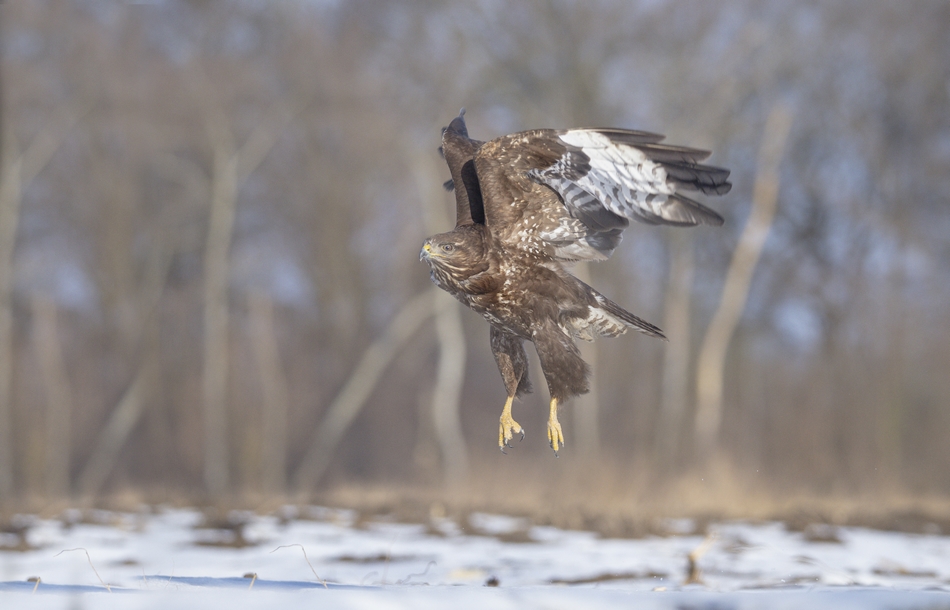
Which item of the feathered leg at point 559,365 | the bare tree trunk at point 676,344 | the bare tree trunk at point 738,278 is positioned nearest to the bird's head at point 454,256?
the feathered leg at point 559,365

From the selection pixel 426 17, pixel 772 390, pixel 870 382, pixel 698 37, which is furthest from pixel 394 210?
pixel 870 382

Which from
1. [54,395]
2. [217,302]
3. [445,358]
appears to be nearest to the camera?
[217,302]

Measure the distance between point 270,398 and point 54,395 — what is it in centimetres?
421

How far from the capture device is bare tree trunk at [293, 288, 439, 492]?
18.8 metres

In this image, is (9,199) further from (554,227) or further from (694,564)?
(694,564)

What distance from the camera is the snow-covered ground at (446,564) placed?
2.44 m

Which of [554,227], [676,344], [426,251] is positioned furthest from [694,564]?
[676,344]

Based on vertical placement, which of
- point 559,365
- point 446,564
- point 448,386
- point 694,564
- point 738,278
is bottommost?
point 446,564

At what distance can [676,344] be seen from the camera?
16.5 metres

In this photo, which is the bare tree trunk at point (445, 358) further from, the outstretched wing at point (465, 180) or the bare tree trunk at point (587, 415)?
the outstretched wing at point (465, 180)

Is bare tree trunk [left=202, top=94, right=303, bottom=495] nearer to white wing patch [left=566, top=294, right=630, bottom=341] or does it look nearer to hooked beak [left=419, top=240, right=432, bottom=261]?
white wing patch [left=566, top=294, right=630, bottom=341]

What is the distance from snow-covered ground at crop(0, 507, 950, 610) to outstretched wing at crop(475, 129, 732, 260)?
1.63 m

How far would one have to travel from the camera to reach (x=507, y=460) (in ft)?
51.1

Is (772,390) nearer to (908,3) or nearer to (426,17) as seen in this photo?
(908,3)
